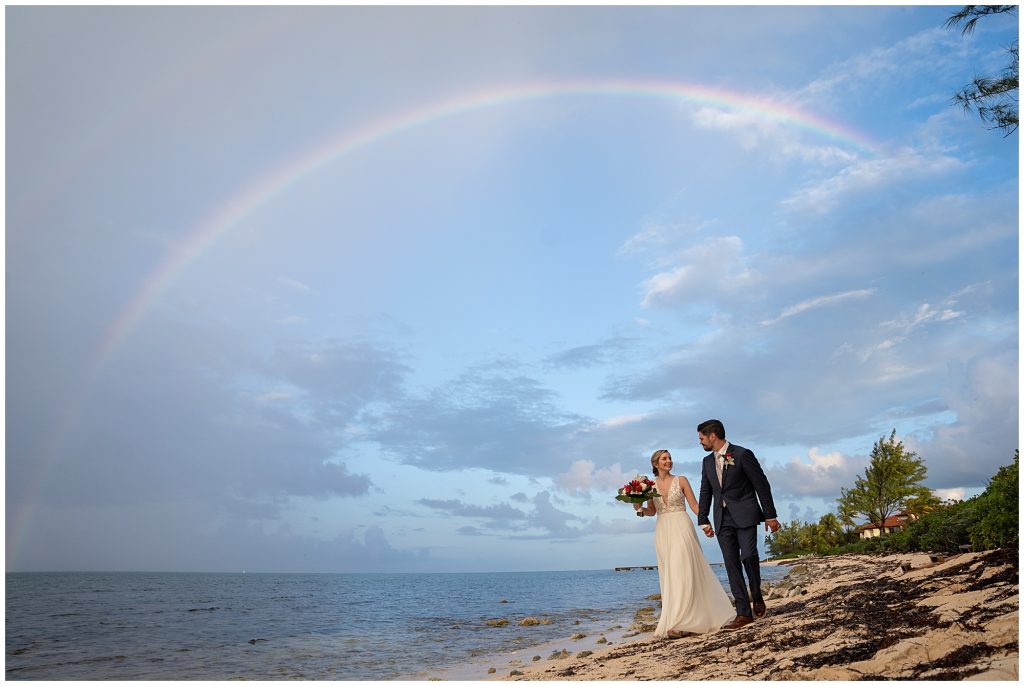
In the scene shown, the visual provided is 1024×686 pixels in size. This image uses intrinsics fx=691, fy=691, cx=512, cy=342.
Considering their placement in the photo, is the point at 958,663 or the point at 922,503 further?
the point at 922,503

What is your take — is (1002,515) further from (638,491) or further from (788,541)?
(788,541)

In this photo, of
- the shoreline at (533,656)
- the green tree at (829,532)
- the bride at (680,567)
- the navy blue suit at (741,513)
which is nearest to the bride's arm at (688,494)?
the bride at (680,567)

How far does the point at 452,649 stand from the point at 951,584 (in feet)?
Result: 41.6

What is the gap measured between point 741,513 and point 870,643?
3085 millimetres

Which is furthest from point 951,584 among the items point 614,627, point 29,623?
point 29,623

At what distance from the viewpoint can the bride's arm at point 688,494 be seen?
10.9m

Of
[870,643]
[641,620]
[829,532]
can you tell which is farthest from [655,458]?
[829,532]

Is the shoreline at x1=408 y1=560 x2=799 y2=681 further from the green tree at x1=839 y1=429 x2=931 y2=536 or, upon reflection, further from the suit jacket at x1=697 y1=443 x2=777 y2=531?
the green tree at x1=839 y1=429 x2=931 y2=536

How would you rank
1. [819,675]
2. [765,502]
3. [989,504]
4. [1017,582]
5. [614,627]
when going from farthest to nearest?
[614,627] < [989,504] < [765,502] < [1017,582] < [819,675]

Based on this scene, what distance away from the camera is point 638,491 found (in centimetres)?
1125

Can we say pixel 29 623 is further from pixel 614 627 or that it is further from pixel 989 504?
pixel 989 504

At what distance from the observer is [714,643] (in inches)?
362

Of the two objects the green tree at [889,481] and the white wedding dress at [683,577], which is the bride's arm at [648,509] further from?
the green tree at [889,481]

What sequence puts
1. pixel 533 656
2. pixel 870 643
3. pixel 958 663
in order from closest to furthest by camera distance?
pixel 958 663
pixel 870 643
pixel 533 656
